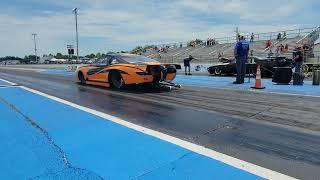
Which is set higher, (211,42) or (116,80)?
(211,42)

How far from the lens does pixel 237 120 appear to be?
745 cm

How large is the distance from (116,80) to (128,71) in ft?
3.43

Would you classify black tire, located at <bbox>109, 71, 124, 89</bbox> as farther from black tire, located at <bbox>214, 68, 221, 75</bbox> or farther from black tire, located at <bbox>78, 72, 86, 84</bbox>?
black tire, located at <bbox>214, 68, 221, 75</bbox>

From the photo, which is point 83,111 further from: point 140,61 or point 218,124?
point 140,61

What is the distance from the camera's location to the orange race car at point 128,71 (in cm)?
1279

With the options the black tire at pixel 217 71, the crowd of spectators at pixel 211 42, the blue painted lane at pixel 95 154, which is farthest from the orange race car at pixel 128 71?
the crowd of spectators at pixel 211 42

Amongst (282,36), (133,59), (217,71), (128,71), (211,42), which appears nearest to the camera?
(128,71)

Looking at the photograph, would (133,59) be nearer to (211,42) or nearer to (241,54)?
(241,54)

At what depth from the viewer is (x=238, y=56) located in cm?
1603

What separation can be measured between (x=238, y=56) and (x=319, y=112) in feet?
26.1

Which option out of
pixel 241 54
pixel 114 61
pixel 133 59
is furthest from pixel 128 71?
pixel 241 54

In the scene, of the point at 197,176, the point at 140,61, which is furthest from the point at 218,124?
the point at 140,61

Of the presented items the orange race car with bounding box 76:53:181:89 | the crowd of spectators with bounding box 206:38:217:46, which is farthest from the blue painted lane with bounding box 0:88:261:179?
the crowd of spectators with bounding box 206:38:217:46

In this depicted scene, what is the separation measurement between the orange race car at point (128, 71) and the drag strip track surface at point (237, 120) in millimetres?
622
